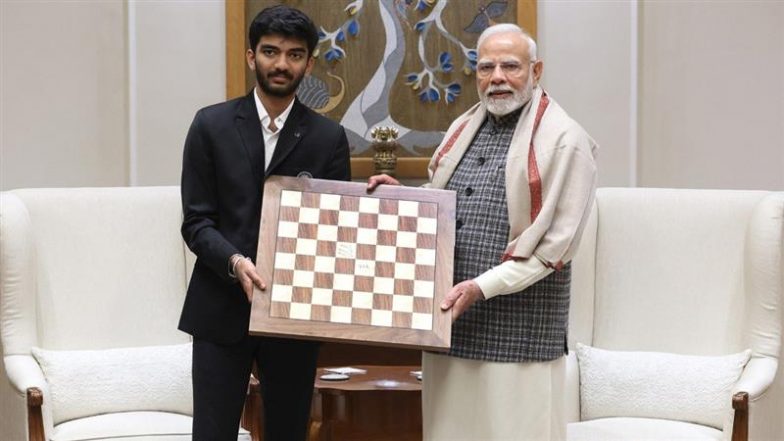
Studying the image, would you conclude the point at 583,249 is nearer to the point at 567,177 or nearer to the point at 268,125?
the point at 567,177

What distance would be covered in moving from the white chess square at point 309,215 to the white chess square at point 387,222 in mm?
170

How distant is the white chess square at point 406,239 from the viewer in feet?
9.64

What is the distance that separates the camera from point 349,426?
4.00m

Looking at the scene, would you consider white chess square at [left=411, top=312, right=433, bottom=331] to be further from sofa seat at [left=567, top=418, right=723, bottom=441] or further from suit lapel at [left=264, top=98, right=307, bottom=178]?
Answer: sofa seat at [left=567, top=418, right=723, bottom=441]

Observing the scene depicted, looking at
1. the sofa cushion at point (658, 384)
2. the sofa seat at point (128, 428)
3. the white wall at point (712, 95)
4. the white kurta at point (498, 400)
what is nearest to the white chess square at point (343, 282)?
the white kurta at point (498, 400)

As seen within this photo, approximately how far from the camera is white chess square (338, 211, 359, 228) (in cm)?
296

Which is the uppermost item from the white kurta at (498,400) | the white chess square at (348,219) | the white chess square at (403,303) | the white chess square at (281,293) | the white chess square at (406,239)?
the white chess square at (348,219)

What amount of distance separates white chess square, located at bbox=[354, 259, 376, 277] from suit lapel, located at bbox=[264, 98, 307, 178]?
13.2 inches

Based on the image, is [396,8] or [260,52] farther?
[396,8]

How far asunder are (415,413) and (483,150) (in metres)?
1.31

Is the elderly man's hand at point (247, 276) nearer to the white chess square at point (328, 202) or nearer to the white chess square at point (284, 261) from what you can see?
the white chess square at point (284, 261)

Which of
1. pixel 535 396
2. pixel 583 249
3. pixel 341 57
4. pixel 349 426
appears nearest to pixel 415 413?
pixel 349 426

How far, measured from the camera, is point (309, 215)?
2.95 metres

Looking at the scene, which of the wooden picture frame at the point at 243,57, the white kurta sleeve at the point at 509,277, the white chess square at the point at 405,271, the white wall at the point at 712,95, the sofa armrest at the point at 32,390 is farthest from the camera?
the wooden picture frame at the point at 243,57
